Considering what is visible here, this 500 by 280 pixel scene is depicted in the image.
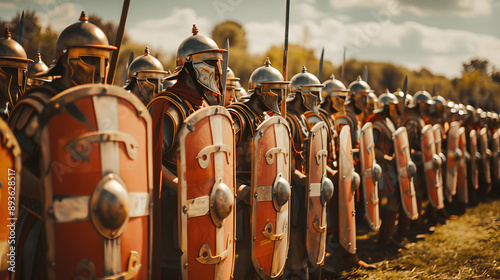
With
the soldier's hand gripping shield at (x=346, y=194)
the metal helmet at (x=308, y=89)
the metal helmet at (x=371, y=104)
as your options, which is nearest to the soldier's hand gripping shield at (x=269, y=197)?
Result: the soldier's hand gripping shield at (x=346, y=194)

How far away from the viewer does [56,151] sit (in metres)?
2.35

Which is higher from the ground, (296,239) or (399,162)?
(399,162)

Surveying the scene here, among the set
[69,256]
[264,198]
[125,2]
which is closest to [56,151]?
[69,256]

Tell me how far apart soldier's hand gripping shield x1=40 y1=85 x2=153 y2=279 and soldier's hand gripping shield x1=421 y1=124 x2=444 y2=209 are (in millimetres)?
6807

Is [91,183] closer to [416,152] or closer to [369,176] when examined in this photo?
[369,176]

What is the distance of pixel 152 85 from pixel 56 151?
139 inches

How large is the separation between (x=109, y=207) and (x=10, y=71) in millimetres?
2193

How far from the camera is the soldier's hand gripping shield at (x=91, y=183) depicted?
92.8 inches

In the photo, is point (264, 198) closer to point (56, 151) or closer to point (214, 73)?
point (214, 73)

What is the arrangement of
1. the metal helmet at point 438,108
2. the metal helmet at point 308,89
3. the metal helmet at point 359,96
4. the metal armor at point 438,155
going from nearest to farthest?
the metal helmet at point 308,89, the metal helmet at point 359,96, the metal armor at point 438,155, the metal helmet at point 438,108

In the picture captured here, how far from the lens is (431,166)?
27.9ft

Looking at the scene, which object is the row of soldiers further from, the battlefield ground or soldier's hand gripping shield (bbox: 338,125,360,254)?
the battlefield ground

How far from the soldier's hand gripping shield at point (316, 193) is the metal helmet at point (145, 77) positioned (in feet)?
6.97

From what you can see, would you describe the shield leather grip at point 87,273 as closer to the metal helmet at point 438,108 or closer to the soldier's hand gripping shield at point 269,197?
the soldier's hand gripping shield at point 269,197
